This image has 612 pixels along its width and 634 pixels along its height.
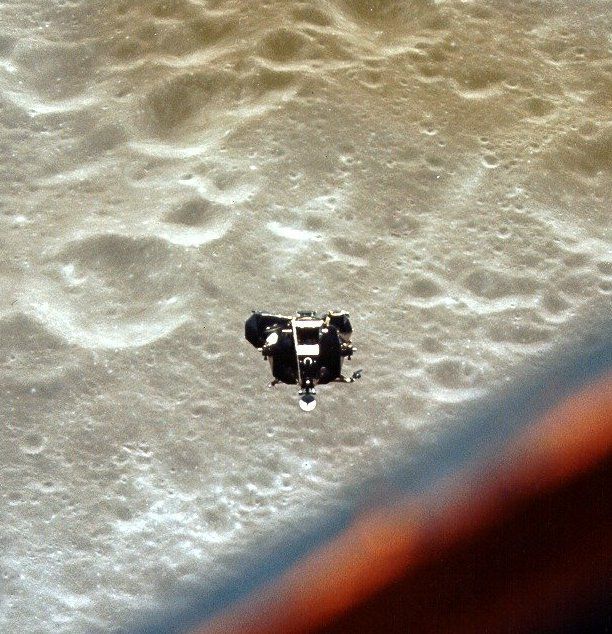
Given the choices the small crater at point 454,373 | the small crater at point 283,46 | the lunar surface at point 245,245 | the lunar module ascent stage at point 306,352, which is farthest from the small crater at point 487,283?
the small crater at point 283,46

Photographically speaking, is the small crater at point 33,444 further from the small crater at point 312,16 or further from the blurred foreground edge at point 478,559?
the small crater at point 312,16

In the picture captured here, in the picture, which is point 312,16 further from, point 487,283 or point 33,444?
point 33,444

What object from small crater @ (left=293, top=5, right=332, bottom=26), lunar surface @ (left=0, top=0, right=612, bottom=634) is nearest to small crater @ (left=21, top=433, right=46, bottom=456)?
lunar surface @ (left=0, top=0, right=612, bottom=634)

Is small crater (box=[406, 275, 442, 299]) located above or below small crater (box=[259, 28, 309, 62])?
below

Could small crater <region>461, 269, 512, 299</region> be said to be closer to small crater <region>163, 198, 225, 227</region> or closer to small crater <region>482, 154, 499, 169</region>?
small crater <region>482, 154, 499, 169</region>

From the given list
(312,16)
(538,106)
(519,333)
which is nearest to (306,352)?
(519,333)

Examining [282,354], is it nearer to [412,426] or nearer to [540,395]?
[412,426]

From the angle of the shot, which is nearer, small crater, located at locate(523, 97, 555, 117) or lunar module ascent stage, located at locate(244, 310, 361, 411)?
lunar module ascent stage, located at locate(244, 310, 361, 411)
